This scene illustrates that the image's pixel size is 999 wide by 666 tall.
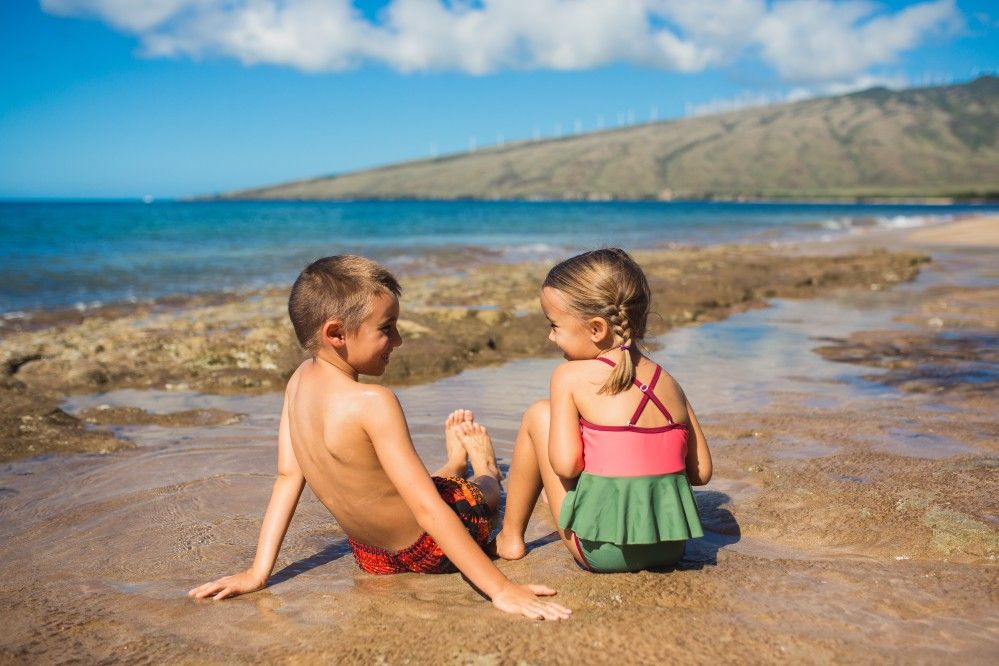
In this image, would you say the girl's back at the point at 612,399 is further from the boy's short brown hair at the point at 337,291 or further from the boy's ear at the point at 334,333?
the boy's ear at the point at 334,333

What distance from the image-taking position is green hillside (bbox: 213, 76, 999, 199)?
101312 mm

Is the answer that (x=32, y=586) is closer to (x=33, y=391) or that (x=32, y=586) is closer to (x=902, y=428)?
(x=33, y=391)

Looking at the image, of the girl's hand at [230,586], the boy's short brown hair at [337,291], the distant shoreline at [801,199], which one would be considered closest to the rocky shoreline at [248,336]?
the boy's short brown hair at [337,291]

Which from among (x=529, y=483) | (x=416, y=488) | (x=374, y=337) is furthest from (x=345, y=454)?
(x=529, y=483)

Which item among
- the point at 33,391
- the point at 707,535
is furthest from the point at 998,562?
the point at 33,391

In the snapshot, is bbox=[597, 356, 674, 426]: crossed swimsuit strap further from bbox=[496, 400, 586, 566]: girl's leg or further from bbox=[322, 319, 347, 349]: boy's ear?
Result: bbox=[322, 319, 347, 349]: boy's ear

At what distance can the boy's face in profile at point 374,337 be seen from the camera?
2.57 m

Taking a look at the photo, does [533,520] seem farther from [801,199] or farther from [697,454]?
[801,199]

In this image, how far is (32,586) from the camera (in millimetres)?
2744

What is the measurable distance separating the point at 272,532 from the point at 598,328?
4.49ft

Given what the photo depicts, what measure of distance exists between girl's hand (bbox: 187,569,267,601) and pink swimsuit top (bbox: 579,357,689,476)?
3.99 ft

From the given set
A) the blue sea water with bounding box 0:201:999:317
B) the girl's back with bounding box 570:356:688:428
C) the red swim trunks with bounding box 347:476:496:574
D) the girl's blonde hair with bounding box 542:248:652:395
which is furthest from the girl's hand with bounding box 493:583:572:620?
the blue sea water with bounding box 0:201:999:317

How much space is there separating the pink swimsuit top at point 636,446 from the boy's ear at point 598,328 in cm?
8

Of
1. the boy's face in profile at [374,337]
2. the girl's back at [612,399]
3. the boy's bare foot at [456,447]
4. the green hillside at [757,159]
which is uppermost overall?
the green hillside at [757,159]
